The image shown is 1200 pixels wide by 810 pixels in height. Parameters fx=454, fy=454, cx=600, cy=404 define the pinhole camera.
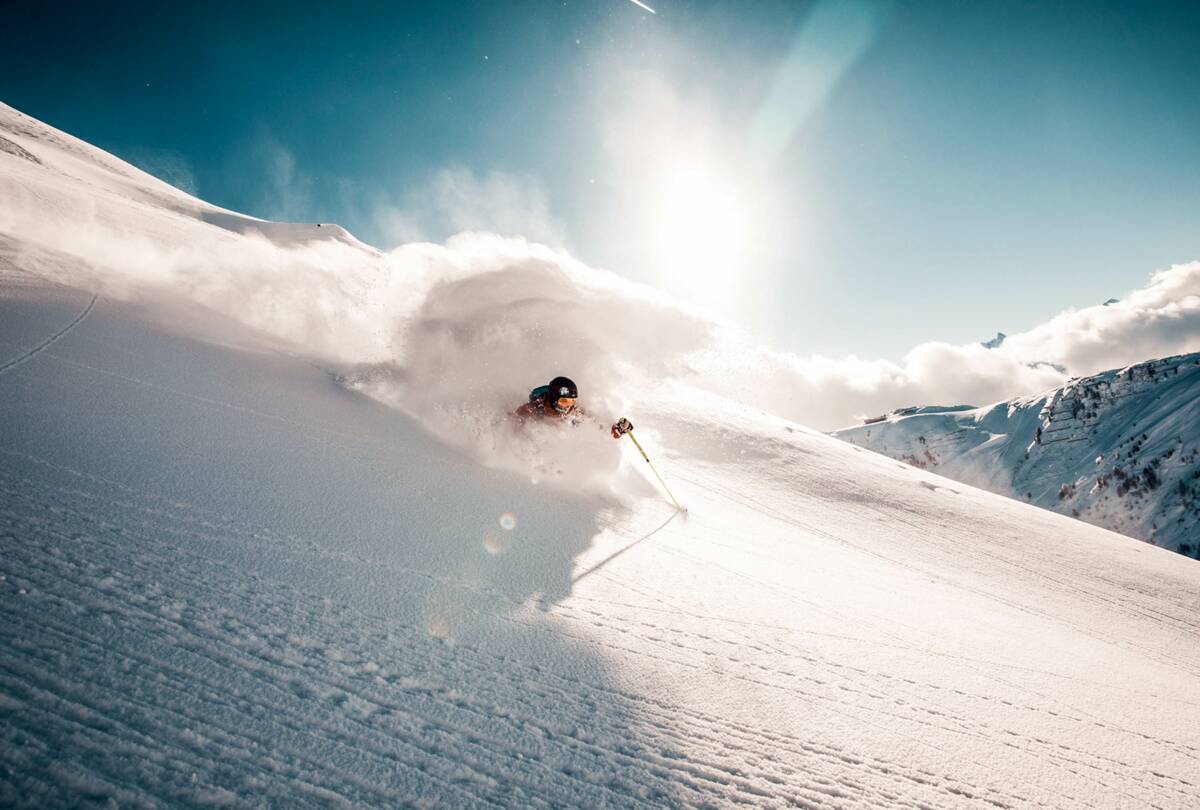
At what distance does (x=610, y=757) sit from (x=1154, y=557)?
45.7 feet

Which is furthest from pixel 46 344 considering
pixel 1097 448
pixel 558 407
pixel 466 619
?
pixel 1097 448

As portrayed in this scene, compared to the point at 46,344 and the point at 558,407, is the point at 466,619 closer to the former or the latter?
the point at 558,407

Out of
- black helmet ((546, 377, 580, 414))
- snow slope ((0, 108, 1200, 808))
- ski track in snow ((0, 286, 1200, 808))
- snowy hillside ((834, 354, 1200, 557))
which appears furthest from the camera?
snowy hillside ((834, 354, 1200, 557))

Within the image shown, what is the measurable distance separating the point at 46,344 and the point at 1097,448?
8417 centimetres

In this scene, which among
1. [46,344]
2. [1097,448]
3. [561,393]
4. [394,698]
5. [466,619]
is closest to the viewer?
[394,698]

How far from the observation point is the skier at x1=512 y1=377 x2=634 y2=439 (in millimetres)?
7102

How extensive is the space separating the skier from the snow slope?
39 cm

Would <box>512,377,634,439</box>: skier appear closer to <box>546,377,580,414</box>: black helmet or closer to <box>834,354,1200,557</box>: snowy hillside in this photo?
<box>546,377,580,414</box>: black helmet

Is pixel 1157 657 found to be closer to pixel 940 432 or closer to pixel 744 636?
pixel 744 636

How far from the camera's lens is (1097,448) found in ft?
182

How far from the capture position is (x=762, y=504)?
356 inches

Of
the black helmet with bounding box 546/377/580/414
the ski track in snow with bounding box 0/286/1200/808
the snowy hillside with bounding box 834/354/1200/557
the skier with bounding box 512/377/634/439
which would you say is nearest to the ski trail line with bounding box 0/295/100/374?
the ski track in snow with bounding box 0/286/1200/808

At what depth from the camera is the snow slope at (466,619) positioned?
184 centimetres

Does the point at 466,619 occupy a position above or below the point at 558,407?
below
